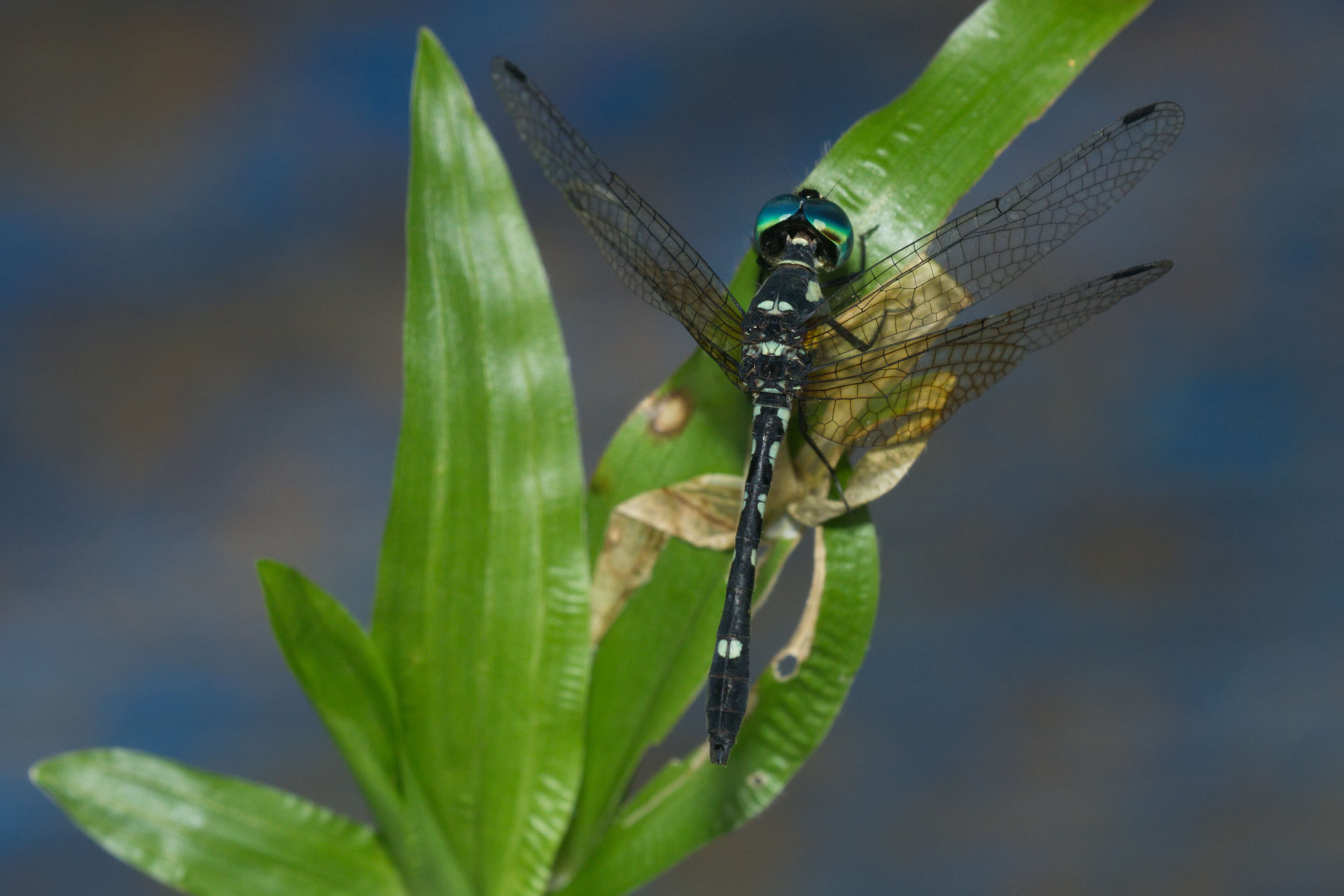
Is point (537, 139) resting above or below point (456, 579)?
above

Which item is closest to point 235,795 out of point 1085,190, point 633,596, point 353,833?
point 353,833

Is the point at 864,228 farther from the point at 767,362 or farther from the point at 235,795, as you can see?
the point at 235,795

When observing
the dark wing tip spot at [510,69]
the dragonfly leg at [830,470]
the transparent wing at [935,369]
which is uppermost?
the dark wing tip spot at [510,69]

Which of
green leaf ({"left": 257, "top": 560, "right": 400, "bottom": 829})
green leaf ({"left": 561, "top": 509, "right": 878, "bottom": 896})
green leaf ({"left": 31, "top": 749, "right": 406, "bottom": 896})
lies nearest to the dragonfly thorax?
green leaf ({"left": 561, "top": 509, "right": 878, "bottom": 896})

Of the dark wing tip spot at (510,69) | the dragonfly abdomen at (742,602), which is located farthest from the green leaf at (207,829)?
the dark wing tip spot at (510,69)

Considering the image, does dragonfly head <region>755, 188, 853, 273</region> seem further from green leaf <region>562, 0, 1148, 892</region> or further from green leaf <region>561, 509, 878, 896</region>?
green leaf <region>561, 509, 878, 896</region>

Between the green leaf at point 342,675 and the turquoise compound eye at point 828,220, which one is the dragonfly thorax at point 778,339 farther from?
the green leaf at point 342,675
